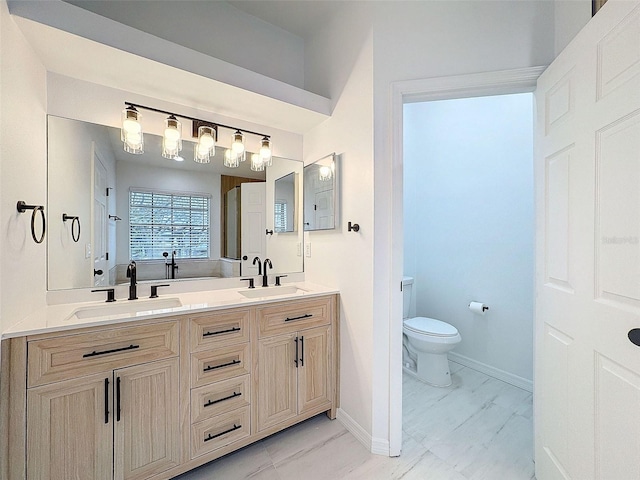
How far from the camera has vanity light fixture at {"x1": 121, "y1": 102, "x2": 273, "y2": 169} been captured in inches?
62.9

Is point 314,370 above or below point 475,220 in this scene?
below

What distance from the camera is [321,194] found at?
212 centimetres

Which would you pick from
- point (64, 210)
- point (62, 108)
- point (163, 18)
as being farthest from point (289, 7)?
point (64, 210)

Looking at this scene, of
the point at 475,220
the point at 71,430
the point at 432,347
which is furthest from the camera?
the point at 475,220

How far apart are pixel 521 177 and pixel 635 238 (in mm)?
1663

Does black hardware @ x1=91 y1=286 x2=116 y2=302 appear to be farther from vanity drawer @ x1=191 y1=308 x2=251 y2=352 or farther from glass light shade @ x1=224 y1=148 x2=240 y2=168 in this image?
glass light shade @ x1=224 y1=148 x2=240 y2=168

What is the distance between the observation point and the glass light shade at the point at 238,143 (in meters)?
1.98

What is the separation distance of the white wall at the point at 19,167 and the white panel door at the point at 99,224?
217mm

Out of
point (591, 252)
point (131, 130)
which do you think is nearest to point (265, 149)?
point (131, 130)

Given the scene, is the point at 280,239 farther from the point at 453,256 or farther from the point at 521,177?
the point at 521,177

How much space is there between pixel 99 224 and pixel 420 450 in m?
2.33

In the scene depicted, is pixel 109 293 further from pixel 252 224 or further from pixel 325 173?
pixel 325 173

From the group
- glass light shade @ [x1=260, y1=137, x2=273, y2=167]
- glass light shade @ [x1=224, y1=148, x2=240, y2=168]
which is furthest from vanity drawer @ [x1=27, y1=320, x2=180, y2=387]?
glass light shade @ [x1=260, y1=137, x2=273, y2=167]

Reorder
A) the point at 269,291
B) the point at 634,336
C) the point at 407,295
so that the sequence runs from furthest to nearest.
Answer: the point at 407,295
the point at 269,291
the point at 634,336
